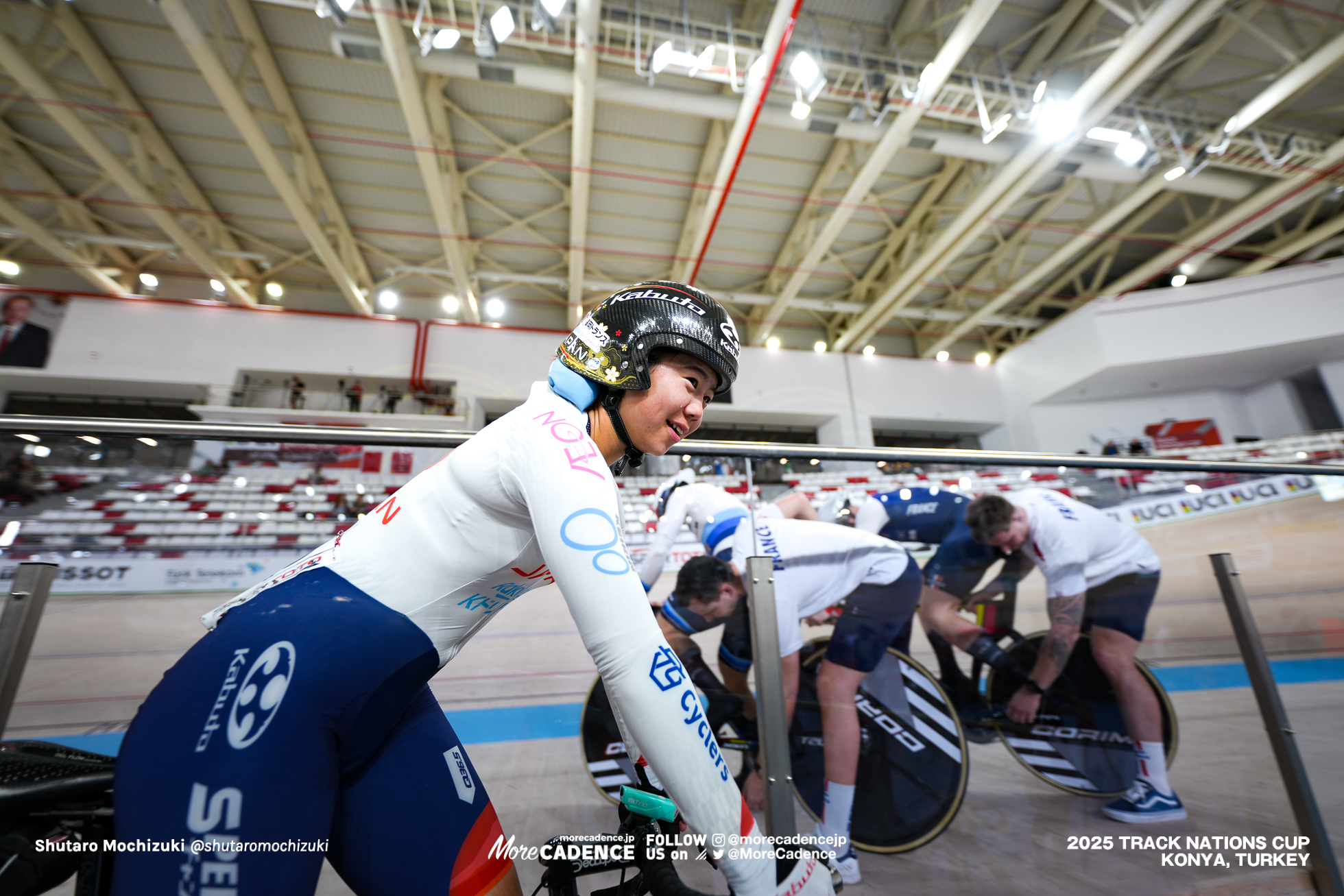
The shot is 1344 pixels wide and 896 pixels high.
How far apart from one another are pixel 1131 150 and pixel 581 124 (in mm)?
7975

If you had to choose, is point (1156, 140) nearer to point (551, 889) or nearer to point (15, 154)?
point (551, 889)

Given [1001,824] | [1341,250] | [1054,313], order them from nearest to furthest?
[1001,824] → [1341,250] → [1054,313]

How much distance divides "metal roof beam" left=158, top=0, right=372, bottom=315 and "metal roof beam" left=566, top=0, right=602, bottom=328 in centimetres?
437

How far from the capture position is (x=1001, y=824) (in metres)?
1.66

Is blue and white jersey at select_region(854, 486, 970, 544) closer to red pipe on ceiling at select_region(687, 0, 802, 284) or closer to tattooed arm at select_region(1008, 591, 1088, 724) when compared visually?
tattooed arm at select_region(1008, 591, 1088, 724)

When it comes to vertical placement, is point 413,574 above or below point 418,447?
below

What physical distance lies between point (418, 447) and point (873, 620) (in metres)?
1.52

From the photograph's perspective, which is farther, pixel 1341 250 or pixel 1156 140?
pixel 1341 250

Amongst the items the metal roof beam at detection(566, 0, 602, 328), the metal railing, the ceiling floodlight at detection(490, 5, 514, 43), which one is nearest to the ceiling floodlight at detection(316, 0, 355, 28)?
the ceiling floodlight at detection(490, 5, 514, 43)

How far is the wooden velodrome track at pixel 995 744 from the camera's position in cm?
144

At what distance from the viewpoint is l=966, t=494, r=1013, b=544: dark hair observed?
1897 millimetres

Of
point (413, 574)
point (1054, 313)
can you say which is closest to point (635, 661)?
point (413, 574)

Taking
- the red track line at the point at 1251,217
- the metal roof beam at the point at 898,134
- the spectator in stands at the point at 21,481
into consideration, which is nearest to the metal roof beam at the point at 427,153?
the metal roof beam at the point at 898,134

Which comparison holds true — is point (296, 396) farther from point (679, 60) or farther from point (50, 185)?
point (679, 60)
